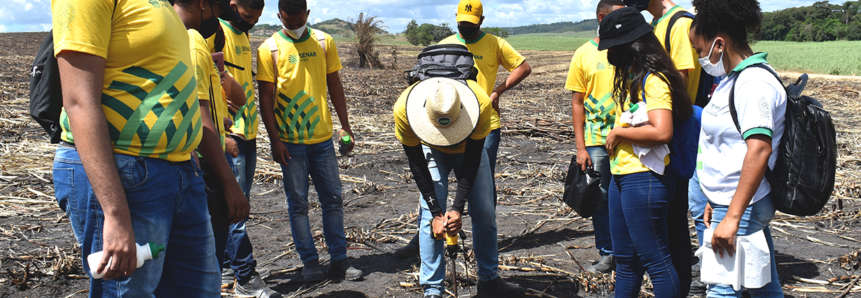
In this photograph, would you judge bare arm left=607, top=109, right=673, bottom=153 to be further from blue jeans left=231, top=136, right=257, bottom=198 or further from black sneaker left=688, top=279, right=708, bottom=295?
blue jeans left=231, top=136, right=257, bottom=198

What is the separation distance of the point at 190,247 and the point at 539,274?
2.84 m

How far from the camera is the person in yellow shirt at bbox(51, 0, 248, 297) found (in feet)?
5.83

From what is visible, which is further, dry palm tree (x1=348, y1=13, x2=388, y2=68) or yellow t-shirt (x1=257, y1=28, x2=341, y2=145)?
dry palm tree (x1=348, y1=13, x2=388, y2=68)

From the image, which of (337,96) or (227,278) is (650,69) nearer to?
(337,96)

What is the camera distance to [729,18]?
8.31 feet

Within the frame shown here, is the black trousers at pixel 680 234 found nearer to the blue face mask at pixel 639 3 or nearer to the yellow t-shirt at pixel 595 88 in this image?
the yellow t-shirt at pixel 595 88

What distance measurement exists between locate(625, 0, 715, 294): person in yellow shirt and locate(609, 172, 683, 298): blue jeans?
0.29 metres

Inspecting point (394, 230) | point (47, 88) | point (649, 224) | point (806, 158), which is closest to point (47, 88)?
point (47, 88)

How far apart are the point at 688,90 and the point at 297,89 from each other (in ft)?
9.38

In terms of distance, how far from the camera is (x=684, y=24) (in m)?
3.92

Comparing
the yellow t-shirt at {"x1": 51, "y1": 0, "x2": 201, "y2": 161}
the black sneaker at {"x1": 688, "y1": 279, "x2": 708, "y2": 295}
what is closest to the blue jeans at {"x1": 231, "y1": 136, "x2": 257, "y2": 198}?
the yellow t-shirt at {"x1": 51, "y1": 0, "x2": 201, "y2": 161}

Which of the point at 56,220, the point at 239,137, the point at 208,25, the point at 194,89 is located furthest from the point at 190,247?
the point at 56,220

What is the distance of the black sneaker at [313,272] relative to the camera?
13.9ft

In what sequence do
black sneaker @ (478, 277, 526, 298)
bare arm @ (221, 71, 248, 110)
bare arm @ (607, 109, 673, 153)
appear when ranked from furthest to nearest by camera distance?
black sneaker @ (478, 277, 526, 298)
bare arm @ (221, 71, 248, 110)
bare arm @ (607, 109, 673, 153)
